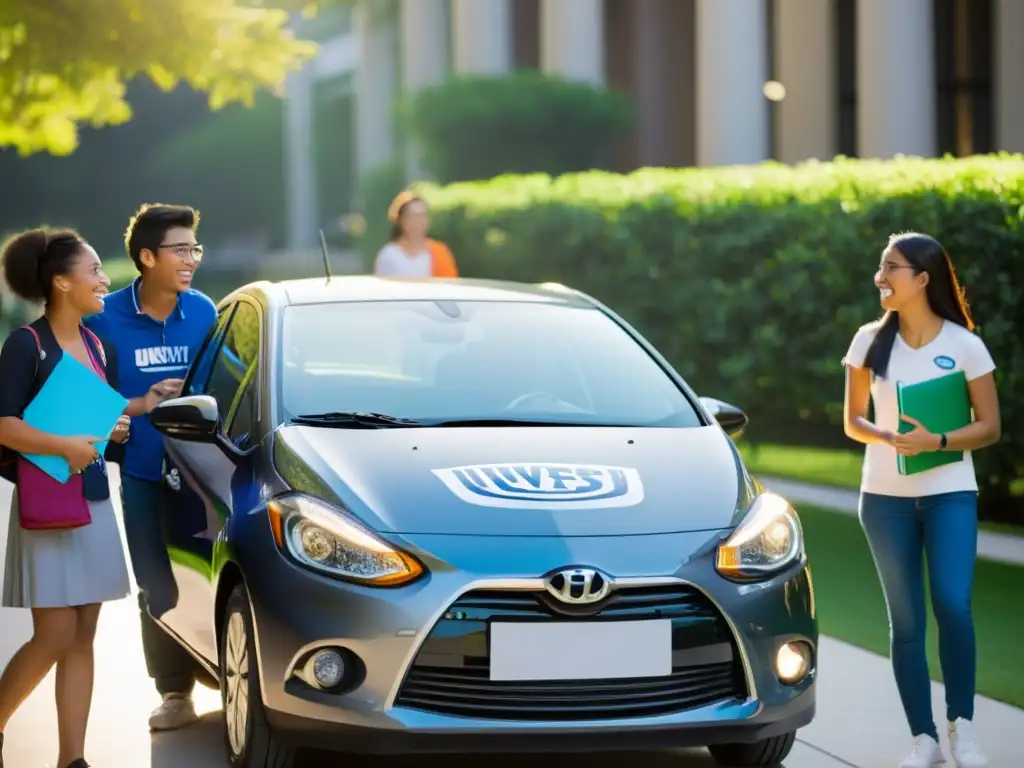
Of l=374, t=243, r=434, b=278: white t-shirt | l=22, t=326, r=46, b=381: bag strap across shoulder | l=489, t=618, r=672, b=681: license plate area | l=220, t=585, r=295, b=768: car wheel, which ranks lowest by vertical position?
l=220, t=585, r=295, b=768: car wheel

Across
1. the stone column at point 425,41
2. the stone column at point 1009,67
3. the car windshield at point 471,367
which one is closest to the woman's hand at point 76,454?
the car windshield at point 471,367

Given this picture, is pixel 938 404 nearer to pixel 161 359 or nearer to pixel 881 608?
pixel 161 359

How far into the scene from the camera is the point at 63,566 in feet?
20.3

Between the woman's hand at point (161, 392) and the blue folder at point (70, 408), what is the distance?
601 mm

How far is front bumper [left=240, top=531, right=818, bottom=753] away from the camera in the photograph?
5543 millimetres

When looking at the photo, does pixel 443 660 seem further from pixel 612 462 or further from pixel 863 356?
pixel 863 356

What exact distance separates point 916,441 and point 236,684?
7.49 feet

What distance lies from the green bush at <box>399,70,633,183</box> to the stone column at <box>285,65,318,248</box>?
24.7 m

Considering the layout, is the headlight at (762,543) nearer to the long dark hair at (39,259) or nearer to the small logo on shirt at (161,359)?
the long dark hair at (39,259)

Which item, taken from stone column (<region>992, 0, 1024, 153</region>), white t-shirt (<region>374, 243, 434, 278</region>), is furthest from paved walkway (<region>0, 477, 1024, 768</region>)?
stone column (<region>992, 0, 1024, 153</region>)

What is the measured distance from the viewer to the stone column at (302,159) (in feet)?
188

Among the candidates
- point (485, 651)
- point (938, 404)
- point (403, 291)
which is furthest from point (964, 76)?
point (485, 651)

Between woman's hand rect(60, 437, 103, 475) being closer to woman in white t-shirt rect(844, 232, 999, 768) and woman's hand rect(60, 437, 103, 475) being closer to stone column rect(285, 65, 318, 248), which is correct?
woman in white t-shirt rect(844, 232, 999, 768)

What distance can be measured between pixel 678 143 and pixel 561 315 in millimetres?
29370
